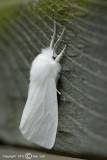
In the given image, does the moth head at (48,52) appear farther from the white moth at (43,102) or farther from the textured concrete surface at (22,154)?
the textured concrete surface at (22,154)

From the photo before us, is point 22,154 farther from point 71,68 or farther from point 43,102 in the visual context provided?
point 71,68

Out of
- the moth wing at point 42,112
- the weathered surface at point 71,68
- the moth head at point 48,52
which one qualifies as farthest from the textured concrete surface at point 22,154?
the moth head at point 48,52

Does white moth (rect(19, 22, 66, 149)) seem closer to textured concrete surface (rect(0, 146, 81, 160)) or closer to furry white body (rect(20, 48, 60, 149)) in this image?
furry white body (rect(20, 48, 60, 149))

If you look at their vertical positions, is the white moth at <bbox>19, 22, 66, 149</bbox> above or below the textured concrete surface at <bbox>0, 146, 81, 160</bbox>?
above

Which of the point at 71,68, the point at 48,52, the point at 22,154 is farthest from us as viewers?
the point at 22,154

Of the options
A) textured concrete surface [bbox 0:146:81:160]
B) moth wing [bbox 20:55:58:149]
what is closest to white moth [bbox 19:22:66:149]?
moth wing [bbox 20:55:58:149]

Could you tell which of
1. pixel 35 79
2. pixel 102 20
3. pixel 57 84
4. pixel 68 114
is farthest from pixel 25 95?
pixel 102 20

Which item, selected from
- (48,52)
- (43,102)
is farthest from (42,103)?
(48,52)

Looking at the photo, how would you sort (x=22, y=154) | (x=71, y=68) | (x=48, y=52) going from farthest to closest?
(x=22, y=154), (x=48, y=52), (x=71, y=68)
